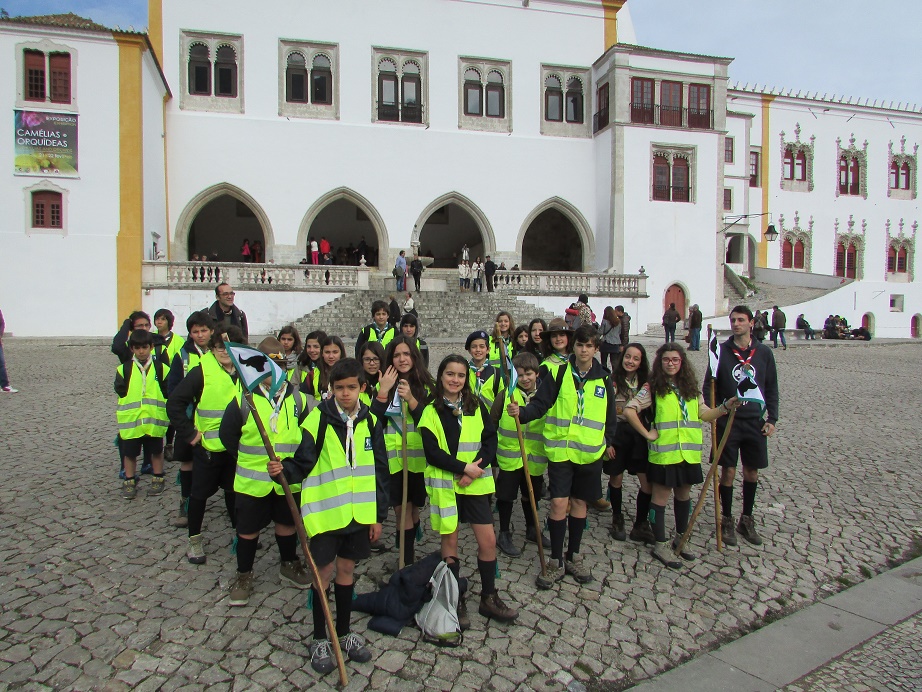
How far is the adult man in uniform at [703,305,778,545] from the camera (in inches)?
193

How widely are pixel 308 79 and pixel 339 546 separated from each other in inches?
1001

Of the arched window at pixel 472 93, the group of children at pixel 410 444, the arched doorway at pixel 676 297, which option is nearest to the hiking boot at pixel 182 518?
the group of children at pixel 410 444

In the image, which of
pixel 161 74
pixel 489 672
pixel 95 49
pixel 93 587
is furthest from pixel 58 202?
pixel 489 672

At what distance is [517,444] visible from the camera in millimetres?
4594

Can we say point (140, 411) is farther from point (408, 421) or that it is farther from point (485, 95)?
point (485, 95)

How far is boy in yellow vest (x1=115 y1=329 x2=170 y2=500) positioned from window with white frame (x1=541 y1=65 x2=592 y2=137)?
2484 cm

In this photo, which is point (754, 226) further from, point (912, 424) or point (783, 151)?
point (912, 424)

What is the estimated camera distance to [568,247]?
32.3 m

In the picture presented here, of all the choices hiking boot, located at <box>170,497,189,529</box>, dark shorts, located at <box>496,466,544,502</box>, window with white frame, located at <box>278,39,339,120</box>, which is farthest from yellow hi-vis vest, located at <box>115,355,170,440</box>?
window with white frame, located at <box>278,39,339,120</box>

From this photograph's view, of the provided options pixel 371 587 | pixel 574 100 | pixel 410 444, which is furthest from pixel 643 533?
pixel 574 100

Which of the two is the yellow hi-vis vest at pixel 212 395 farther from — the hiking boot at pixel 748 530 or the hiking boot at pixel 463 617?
the hiking boot at pixel 748 530

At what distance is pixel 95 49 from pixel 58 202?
4.91m

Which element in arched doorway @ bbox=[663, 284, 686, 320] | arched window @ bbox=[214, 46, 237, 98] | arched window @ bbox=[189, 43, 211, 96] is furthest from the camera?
arched doorway @ bbox=[663, 284, 686, 320]

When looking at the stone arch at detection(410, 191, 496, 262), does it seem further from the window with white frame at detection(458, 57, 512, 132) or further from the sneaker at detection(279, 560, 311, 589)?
the sneaker at detection(279, 560, 311, 589)
